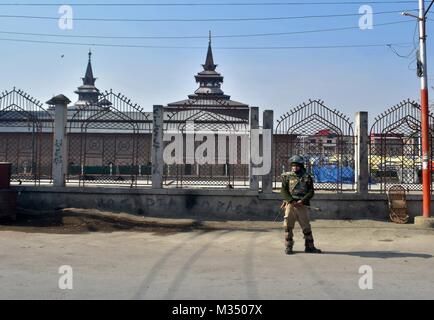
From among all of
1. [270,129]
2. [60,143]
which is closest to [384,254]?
[270,129]

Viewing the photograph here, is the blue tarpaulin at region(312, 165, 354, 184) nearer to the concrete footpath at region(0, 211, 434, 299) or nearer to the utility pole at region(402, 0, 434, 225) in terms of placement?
the concrete footpath at region(0, 211, 434, 299)

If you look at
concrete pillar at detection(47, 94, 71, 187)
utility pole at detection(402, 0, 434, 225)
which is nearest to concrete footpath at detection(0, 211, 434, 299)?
utility pole at detection(402, 0, 434, 225)

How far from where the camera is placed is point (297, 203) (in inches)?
335

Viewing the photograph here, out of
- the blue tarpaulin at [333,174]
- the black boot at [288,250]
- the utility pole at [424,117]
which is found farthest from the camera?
the blue tarpaulin at [333,174]

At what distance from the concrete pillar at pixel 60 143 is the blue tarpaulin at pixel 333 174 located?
8.03m

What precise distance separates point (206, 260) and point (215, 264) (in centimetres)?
38

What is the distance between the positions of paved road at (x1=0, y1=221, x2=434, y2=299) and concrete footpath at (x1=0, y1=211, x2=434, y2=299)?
15 millimetres

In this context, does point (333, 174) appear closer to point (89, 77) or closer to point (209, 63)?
point (209, 63)

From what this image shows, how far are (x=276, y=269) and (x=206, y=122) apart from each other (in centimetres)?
881

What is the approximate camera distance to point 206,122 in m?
15.3

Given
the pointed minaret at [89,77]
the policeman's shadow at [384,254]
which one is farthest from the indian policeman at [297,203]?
the pointed minaret at [89,77]

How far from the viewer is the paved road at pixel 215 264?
573 centimetres

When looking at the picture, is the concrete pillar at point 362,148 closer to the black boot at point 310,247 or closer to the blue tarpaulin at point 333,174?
the blue tarpaulin at point 333,174
